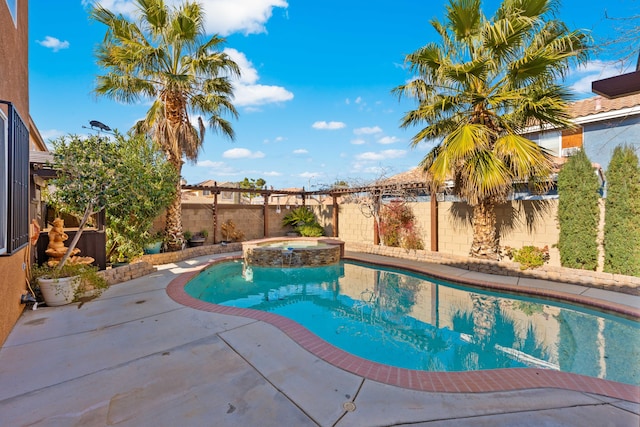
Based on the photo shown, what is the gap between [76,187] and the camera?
6.36 m

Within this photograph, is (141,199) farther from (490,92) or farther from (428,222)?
(490,92)

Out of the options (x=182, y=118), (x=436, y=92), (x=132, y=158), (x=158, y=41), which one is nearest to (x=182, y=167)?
(x=182, y=118)

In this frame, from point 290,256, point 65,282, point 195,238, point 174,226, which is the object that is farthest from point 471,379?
point 195,238

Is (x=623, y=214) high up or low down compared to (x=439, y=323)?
up

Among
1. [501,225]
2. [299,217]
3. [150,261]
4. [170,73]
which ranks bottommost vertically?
[150,261]

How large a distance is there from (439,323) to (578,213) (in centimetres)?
600

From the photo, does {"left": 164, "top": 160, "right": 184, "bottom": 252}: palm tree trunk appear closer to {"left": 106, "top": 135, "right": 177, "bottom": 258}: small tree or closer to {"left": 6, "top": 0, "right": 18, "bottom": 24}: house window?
{"left": 106, "top": 135, "right": 177, "bottom": 258}: small tree

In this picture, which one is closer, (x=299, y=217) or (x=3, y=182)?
(x=3, y=182)

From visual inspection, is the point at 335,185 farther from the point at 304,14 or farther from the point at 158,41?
the point at 158,41

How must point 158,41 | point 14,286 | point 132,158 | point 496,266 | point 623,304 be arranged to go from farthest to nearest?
point 158,41 < point 496,266 < point 132,158 < point 623,304 < point 14,286

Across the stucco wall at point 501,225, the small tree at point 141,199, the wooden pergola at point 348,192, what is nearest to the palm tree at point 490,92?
the stucco wall at point 501,225

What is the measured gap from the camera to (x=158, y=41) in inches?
412

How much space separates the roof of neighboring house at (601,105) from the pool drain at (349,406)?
13.9m

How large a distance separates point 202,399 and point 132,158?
8.37 m
